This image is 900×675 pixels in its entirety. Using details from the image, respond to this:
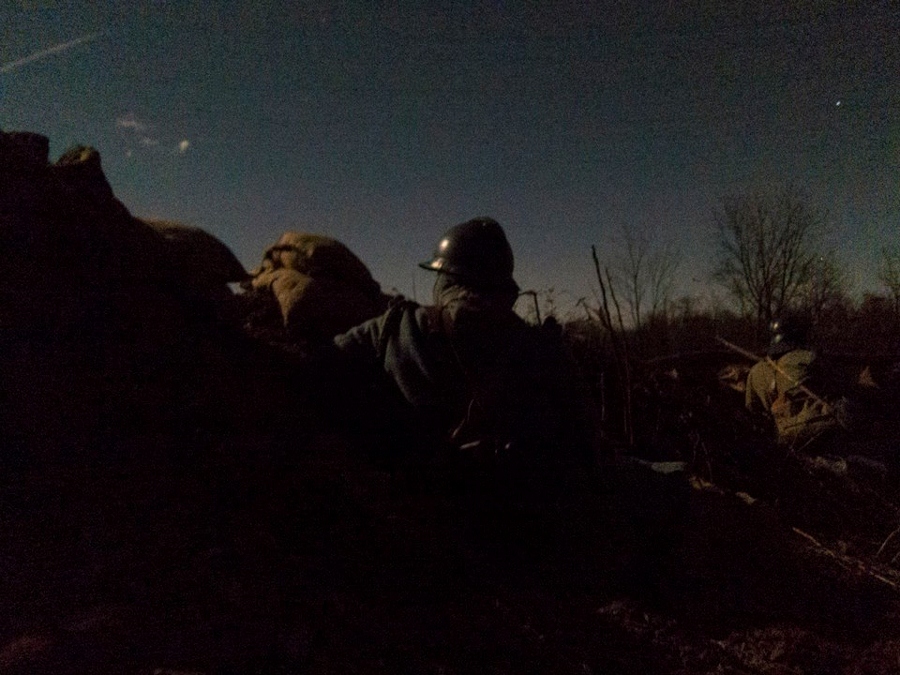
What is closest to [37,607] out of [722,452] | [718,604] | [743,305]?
[718,604]

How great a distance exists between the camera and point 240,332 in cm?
294

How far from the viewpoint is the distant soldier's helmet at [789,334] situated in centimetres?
703

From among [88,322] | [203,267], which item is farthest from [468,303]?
[88,322]

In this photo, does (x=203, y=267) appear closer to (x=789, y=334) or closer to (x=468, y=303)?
(x=468, y=303)

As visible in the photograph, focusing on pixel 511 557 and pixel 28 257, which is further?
pixel 511 557

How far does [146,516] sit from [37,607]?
41 centimetres

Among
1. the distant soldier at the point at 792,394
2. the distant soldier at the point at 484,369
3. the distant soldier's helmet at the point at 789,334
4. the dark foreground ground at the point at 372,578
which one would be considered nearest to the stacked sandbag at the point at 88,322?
the dark foreground ground at the point at 372,578

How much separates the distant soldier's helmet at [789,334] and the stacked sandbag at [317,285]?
5.66m

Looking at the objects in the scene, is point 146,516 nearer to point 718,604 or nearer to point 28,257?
point 28,257

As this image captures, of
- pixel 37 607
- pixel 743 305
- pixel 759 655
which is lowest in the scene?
pixel 759 655

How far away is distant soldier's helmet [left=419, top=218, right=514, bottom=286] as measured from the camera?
2715 millimetres

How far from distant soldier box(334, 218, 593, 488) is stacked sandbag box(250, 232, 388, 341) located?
24.8 inches

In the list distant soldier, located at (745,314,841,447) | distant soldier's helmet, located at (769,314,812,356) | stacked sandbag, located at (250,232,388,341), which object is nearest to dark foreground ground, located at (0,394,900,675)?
stacked sandbag, located at (250,232,388,341)

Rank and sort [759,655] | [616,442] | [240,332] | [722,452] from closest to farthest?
[759,655] < [240,332] < [616,442] < [722,452]
